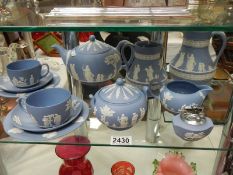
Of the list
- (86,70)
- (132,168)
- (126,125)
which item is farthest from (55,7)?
(132,168)

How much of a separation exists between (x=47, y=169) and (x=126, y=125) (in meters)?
0.33

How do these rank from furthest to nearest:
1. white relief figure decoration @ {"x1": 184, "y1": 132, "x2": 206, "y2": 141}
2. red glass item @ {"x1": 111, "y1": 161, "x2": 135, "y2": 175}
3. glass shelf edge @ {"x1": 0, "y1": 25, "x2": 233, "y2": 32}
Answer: red glass item @ {"x1": 111, "y1": 161, "x2": 135, "y2": 175} < white relief figure decoration @ {"x1": 184, "y1": 132, "x2": 206, "y2": 141} < glass shelf edge @ {"x1": 0, "y1": 25, "x2": 233, "y2": 32}

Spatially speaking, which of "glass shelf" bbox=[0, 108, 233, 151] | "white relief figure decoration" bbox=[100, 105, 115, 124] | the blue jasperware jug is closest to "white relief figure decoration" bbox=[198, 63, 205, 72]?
the blue jasperware jug

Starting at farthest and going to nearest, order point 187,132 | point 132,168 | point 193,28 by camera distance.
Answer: point 132,168, point 187,132, point 193,28

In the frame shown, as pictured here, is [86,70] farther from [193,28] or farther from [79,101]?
[193,28]

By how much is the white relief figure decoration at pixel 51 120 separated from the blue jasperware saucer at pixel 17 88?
0.13 meters

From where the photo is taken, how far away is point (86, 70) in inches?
22.6

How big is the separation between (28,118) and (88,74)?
0.15m

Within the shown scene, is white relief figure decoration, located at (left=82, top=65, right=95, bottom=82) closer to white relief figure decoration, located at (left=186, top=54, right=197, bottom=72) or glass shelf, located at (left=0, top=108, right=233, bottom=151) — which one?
glass shelf, located at (left=0, top=108, right=233, bottom=151)

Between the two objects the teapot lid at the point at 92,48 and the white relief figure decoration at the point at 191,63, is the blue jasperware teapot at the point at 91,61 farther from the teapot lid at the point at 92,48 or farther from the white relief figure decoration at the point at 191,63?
the white relief figure decoration at the point at 191,63

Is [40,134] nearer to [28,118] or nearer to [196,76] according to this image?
[28,118]

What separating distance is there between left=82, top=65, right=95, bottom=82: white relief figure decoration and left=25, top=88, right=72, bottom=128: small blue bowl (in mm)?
56

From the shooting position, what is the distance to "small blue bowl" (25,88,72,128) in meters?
0.49

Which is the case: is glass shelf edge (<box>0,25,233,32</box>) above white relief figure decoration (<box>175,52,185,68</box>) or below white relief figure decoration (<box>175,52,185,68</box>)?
above
